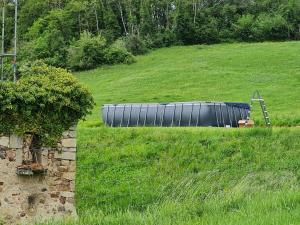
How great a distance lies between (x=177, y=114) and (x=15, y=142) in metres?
12.7

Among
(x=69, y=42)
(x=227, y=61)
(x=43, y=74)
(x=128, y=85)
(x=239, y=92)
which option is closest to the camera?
(x=43, y=74)

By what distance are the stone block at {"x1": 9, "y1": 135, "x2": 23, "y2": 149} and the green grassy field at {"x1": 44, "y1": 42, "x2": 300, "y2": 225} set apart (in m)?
2.08

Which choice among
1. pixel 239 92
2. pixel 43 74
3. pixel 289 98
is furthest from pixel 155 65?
pixel 43 74

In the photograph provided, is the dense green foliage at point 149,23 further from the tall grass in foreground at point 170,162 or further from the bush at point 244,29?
the tall grass in foreground at point 170,162

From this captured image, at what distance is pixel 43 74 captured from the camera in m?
15.0

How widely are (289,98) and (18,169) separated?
2076 cm

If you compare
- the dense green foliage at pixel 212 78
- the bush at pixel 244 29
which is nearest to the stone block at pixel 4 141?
the dense green foliage at pixel 212 78

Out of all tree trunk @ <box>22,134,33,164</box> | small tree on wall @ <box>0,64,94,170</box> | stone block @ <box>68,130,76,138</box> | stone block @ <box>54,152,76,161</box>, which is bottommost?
stone block @ <box>54,152,76,161</box>

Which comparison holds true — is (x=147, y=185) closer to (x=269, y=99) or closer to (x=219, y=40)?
(x=269, y=99)

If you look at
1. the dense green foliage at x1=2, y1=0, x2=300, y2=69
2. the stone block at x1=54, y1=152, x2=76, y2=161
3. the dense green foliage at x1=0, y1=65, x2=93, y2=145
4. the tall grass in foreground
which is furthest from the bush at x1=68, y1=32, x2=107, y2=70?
the stone block at x1=54, y1=152, x2=76, y2=161

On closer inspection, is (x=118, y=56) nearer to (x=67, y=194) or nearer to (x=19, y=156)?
(x=67, y=194)

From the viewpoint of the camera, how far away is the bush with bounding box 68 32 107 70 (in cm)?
5044

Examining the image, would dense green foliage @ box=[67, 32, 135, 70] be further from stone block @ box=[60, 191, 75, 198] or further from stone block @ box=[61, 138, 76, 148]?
stone block @ box=[60, 191, 75, 198]

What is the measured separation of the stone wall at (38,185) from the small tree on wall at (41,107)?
23cm
